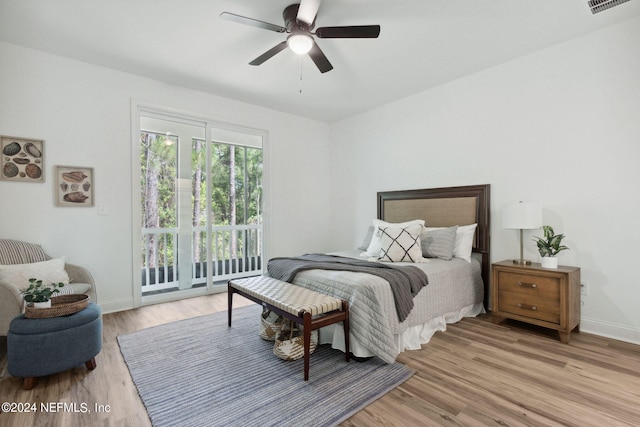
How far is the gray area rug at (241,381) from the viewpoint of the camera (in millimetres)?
1664

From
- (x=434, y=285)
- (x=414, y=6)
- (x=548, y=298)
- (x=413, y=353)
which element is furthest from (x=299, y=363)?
(x=414, y=6)

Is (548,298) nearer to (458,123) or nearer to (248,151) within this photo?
(458,123)

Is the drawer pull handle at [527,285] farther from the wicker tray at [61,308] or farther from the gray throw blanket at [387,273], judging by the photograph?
the wicker tray at [61,308]

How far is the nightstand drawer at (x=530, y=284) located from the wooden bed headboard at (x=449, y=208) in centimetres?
47

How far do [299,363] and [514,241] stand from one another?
2537 millimetres

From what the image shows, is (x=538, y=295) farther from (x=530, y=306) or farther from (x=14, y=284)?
(x=14, y=284)

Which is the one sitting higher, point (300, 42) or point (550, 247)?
point (300, 42)

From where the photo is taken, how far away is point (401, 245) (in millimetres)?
3100

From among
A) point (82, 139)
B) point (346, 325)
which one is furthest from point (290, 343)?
point (82, 139)

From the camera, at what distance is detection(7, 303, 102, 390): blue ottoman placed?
73.0 inches

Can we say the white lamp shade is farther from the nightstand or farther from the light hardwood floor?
the light hardwood floor

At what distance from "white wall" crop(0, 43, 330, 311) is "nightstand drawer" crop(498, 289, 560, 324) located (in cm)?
396

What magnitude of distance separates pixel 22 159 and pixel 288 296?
291 centimetres

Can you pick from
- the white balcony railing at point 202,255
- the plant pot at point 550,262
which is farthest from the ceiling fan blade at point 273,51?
the plant pot at point 550,262
